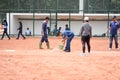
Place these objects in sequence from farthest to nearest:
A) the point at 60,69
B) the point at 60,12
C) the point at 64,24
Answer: the point at 60,12
the point at 64,24
the point at 60,69

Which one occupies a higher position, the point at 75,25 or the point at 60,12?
the point at 60,12

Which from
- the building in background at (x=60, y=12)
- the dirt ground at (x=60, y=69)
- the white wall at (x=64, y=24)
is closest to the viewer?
the dirt ground at (x=60, y=69)

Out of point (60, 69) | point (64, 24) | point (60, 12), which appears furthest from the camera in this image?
point (60, 12)

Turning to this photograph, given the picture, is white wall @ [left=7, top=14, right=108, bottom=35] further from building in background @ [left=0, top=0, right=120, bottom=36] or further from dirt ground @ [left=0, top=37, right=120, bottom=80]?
dirt ground @ [left=0, top=37, right=120, bottom=80]

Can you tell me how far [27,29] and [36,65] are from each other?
31529 millimetres

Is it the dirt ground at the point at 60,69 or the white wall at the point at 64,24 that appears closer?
the dirt ground at the point at 60,69

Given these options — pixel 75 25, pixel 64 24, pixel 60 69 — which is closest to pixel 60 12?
pixel 64 24

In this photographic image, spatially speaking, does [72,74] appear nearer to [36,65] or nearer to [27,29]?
[36,65]

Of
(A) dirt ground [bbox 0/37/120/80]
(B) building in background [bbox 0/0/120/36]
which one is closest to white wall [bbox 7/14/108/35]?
(B) building in background [bbox 0/0/120/36]

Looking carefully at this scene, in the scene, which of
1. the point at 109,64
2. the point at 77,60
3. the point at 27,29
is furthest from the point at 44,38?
the point at 27,29

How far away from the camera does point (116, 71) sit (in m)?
12.7

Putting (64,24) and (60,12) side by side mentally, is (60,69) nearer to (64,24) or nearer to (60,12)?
(64,24)

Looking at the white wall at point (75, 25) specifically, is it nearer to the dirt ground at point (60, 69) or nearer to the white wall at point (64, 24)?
the white wall at point (64, 24)

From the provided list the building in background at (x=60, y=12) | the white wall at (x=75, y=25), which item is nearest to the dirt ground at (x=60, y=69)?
the building in background at (x=60, y=12)
